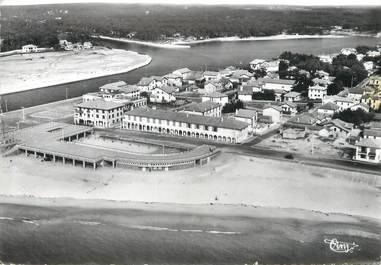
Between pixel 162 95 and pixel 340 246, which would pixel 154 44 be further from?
pixel 340 246

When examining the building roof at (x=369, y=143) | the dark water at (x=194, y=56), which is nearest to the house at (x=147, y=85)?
the dark water at (x=194, y=56)

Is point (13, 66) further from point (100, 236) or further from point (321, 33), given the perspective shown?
point (321, 33)

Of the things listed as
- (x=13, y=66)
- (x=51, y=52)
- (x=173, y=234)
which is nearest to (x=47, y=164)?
(x=173, y=234)

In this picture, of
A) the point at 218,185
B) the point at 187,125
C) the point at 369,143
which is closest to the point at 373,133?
the point at 369,143

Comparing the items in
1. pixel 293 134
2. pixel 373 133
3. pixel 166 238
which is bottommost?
pixel 166 238

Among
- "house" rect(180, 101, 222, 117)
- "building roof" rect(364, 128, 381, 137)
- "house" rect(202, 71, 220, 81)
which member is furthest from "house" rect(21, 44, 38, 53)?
"building roof" rect(364, 128, 381, 137)
